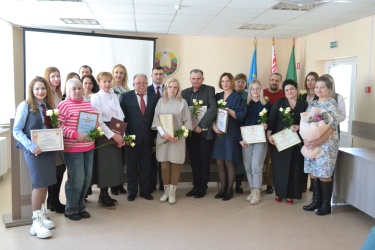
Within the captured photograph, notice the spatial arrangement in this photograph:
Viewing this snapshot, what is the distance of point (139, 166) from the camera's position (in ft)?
13.4

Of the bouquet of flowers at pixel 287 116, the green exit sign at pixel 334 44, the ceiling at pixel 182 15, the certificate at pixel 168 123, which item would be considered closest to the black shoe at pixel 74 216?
the certificate at pixel 168 123

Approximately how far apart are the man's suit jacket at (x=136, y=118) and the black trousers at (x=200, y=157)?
60 centimetres

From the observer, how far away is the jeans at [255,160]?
4004 mm

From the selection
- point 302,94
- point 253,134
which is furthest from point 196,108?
point 302,94

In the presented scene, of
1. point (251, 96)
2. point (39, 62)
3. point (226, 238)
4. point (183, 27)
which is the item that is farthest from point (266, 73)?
point (226, 238)

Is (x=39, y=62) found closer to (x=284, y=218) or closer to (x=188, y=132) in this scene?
(x=188, y=132)

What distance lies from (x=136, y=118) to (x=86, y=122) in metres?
0.78

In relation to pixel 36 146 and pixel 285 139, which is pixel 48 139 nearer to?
pixel 36 146

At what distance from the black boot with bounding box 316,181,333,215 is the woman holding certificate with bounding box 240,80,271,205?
71 cm

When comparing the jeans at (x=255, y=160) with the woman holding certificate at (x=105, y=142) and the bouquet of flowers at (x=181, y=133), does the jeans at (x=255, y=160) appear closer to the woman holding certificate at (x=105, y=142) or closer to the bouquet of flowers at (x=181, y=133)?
the bouquet of flowers at (x=181, y=133)

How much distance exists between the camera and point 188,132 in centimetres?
398

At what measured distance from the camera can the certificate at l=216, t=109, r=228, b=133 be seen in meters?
3.97

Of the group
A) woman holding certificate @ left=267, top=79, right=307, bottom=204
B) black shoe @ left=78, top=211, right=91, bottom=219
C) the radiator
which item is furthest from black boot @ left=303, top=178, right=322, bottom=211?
the radiator

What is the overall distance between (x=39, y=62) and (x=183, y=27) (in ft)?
10.1
